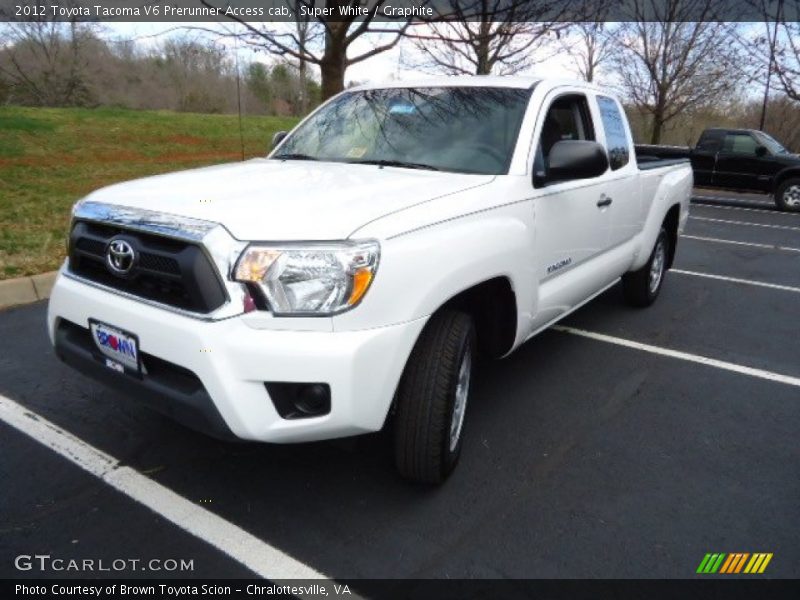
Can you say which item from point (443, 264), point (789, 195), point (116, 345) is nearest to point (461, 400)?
point (443, 264)

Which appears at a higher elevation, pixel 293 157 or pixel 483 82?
pixel 483 82

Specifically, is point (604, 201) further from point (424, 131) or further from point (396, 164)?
point (396, 164)

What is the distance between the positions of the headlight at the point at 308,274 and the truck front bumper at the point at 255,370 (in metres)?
0.10

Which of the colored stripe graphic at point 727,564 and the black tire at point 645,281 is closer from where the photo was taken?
the colored stripe graphic at point 727,564

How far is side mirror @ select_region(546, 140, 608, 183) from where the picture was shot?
305cm

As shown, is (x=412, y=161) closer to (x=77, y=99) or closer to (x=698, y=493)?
(x=698, y=493)

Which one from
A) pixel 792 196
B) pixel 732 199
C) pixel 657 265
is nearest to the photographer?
pixel 657 265

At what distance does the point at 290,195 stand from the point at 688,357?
3233 millimetres

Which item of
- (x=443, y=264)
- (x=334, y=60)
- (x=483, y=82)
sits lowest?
(x=443, y=264)

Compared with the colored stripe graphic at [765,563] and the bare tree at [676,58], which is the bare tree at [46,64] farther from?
the colored stripe graphic at [765,563]

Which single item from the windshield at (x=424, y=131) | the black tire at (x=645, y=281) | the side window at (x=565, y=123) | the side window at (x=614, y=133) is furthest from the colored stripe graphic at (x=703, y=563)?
the black tire at (x=645, y=281)

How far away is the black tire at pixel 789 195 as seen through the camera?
1347 cm

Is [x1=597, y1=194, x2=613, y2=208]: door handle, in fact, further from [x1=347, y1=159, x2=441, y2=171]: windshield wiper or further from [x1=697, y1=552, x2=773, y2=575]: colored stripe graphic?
[x1=697, y1=552, x2=773, y2=575]: colored stripe graphic

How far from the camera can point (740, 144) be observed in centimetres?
1416
